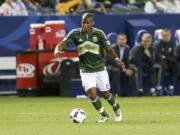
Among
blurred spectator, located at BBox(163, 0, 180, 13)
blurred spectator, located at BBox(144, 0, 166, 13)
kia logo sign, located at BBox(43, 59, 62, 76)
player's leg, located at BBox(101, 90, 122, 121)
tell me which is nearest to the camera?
player's leg, located at BBox(101, 90, 122, 121)

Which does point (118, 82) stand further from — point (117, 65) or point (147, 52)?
point (147, 52)

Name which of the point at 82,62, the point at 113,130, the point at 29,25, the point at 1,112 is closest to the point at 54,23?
the point at 29,25

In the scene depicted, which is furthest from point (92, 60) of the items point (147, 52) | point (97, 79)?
point (147, 52)

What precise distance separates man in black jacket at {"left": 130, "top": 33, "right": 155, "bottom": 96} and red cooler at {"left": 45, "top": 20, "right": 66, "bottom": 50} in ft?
7.88

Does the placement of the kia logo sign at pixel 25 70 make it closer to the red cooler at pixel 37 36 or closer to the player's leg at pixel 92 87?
the red cooler at pixel 37 36

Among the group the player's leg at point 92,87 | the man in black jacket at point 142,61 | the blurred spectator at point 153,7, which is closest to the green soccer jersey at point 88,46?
the player's leg at point 92,87

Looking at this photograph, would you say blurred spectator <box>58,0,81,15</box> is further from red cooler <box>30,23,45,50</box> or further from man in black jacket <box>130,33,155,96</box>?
man in black jacket <box>130,33,155,96</box>

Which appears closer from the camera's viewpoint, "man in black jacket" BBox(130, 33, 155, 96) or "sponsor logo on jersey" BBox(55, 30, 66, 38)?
"man in black jacket" BBox(130, 33, 155, 96)

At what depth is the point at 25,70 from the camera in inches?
979

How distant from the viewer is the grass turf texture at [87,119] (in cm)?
1327

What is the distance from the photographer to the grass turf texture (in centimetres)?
1327

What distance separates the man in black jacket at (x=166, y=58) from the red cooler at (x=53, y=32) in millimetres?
3122

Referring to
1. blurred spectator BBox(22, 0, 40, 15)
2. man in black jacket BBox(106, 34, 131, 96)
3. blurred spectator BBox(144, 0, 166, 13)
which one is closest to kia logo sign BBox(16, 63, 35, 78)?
blurred spectator BBox(22, 0, 40, 15)

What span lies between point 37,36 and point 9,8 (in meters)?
1.43
